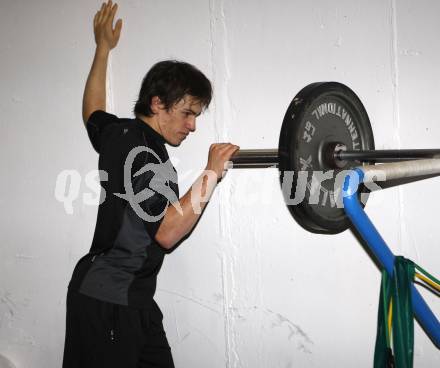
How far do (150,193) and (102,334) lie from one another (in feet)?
1.62

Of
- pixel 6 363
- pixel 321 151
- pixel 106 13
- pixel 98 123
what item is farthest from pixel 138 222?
pixel 6 363

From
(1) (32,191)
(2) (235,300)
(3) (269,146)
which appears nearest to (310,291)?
(2) (235,300)

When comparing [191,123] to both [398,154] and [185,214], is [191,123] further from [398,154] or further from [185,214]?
[398,154]

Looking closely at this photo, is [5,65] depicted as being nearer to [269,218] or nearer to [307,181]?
[269,218]

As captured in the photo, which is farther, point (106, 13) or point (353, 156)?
point (106, 13)

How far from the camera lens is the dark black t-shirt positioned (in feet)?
4.60

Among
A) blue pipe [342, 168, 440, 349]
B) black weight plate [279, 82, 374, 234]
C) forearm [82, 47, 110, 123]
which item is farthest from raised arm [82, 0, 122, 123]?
blue pipe [342, 168, 440, 349]

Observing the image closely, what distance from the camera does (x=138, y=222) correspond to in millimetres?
1477

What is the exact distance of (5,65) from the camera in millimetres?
2033

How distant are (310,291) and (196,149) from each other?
67cm

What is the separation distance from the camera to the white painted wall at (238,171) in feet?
5.07

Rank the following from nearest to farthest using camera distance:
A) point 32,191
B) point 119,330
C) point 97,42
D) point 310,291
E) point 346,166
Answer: point 346,166, point 119,330, point 310,291, point 97,42, point 32,191

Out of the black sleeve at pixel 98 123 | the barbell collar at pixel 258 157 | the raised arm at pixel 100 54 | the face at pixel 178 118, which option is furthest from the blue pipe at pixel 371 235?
the raised arm at pixel 100 54

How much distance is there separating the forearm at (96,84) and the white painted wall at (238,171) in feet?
0.13
